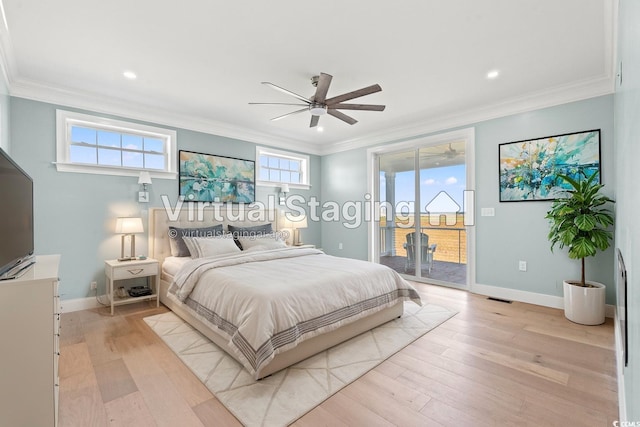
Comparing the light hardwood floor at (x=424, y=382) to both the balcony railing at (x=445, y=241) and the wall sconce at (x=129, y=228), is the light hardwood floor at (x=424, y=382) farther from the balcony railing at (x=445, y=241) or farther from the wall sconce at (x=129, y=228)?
the balcony railing at (x=445, y=241)

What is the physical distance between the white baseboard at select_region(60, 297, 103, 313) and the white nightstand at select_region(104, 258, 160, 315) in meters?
0.20

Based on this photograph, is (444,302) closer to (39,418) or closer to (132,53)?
(39,418)

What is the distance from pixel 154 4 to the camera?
2049 millimetres

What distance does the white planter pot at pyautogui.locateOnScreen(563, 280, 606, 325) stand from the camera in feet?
Result: 9.87

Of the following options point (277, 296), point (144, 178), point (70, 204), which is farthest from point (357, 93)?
point (70, 204)

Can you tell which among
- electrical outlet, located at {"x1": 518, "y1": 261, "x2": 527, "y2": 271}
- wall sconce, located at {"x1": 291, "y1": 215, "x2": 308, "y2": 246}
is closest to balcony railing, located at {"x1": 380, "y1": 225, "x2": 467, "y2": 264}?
electrical outlet, located at {"x1": 518, "y1": 261, "x2": 527, "y2": 271}

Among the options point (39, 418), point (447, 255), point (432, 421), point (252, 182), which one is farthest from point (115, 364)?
point (447, 255)

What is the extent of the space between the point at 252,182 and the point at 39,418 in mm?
4018

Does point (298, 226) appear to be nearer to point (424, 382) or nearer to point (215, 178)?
point (215, 178)

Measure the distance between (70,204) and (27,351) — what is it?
→ 2.76 meters

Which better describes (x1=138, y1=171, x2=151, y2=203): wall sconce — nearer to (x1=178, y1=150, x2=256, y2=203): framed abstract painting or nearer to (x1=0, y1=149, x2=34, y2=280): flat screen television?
(x1=178, y1=150, x2=256, y2=203): framed abstract painting

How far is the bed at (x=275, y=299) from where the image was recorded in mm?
2105

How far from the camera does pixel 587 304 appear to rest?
303 cm

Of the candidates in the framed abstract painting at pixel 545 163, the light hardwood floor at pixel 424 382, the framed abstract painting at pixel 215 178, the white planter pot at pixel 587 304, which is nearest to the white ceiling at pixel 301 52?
the framed abstract painting at pixel 545 163
